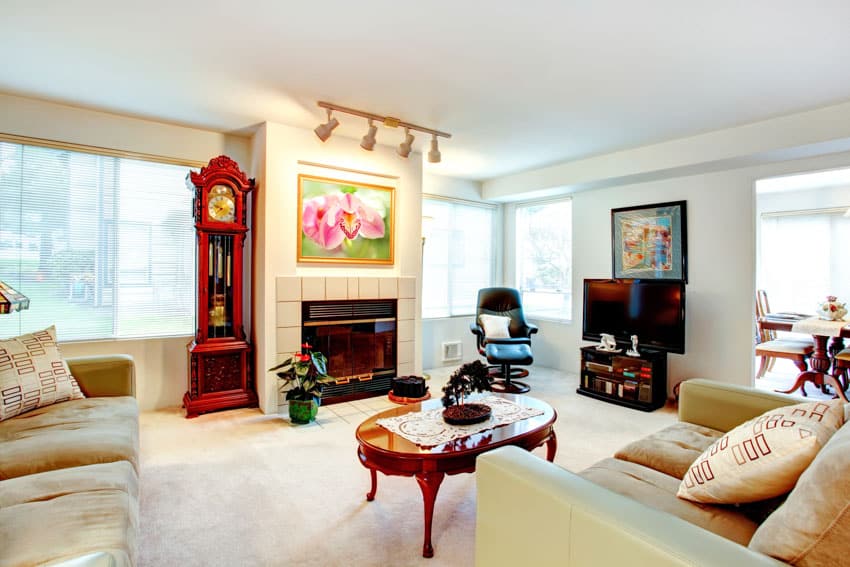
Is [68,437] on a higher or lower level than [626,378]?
higher

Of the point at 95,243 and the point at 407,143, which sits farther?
the point at 407,143

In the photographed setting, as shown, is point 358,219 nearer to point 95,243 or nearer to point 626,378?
point 95,243

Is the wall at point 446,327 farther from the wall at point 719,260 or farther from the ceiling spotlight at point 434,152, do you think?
the wall at point 719,260

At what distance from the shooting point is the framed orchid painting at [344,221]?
3871 millimetres

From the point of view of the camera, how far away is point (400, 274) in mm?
4438

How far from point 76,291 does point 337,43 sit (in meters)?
2.88

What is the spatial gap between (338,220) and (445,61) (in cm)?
189

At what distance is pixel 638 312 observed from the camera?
4164 mm

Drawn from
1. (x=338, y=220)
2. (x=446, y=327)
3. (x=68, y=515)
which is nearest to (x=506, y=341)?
(x=446, y=327)

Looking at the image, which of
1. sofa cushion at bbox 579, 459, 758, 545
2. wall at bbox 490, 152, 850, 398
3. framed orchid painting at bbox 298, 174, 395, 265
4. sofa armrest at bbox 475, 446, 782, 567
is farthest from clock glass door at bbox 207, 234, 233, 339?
wall at bbox 490, 152, 850, 398

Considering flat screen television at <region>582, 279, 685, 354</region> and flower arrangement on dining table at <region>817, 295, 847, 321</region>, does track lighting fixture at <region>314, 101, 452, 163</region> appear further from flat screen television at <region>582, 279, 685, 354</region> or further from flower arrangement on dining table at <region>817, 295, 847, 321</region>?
flower arrangement on dining table at <region>817, 295, 847, 321</region>

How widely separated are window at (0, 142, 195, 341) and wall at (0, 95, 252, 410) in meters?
0.11

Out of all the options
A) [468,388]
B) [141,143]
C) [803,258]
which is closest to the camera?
[468,388]

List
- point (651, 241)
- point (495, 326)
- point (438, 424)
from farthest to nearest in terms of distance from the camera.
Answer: point (495, 326) → point (651, 241) → point (438, 424)
